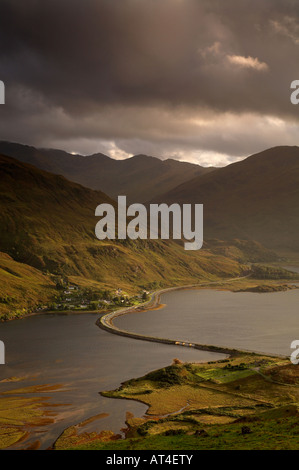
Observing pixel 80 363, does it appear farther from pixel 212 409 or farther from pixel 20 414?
pixel 212 409

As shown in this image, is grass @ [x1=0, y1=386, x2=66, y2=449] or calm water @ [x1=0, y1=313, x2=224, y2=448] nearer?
grass @ [x1=0, y1=386, x2=66, y2=449]

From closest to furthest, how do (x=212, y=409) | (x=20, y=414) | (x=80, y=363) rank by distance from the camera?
(x=212, y=409) → (x=20, y=414) → (x=80, y=363)

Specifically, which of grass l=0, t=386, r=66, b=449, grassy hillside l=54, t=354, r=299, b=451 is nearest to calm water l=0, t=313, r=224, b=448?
grass l=0, t=386, r=66, b=449

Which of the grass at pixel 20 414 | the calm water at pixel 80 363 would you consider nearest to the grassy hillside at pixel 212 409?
the calm water at pixel 80 363

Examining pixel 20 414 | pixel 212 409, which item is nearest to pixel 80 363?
pixel 20 414

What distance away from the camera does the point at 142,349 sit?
517ft

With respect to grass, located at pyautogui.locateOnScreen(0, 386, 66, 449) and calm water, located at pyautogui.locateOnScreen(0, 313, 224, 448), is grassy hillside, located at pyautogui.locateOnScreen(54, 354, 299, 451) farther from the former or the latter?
grass, located at pyautogui.locateOnScreen(0, 386, 66, 449)

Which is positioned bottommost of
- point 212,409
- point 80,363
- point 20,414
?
point 80,363

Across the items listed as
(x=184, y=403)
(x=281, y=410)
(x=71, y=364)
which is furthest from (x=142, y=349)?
(x=281, y=410)

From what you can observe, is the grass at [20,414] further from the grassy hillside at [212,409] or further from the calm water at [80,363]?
the grassy hillside at [212,409]

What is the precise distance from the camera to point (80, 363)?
137m

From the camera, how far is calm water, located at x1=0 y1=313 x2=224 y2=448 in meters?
94.2

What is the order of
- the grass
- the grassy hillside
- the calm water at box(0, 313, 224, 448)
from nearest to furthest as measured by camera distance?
the grassy hillside, the grass, the calm water at box(0, 313, 224, 448)
